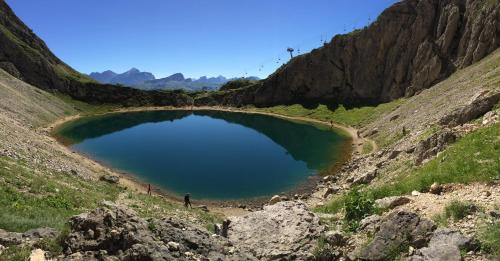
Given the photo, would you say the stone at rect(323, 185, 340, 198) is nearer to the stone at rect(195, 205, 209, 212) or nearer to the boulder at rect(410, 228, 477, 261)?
the stone at rect(195, 205, 209, 212)

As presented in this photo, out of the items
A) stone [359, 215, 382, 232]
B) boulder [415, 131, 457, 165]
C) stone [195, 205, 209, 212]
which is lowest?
stone [195, 205, 209, 212]

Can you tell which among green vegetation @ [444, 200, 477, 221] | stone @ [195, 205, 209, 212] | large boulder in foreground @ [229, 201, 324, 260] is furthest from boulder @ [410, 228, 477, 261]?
stone @ [195, 205, 209, 212]

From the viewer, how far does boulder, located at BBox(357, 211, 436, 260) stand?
45.5 feet

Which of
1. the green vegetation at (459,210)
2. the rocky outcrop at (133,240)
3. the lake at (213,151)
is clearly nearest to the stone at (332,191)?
the lake at (213,151)

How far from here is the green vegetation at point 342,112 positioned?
109 meters

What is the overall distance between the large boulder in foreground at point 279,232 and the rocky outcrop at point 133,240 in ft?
4.43

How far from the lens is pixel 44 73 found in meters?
170

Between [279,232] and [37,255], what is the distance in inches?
381

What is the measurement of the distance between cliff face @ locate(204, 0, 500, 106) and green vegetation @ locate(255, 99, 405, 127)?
6279mm

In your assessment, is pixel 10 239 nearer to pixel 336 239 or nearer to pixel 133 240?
pixel 133 240

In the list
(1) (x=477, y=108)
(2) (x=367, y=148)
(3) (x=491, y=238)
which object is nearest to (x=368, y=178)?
(1) (x=477, y=108)

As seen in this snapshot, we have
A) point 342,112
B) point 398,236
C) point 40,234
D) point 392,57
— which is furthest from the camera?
point 342,112

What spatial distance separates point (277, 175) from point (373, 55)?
9058cm

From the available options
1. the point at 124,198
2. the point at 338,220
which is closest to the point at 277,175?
the point at 124,198
